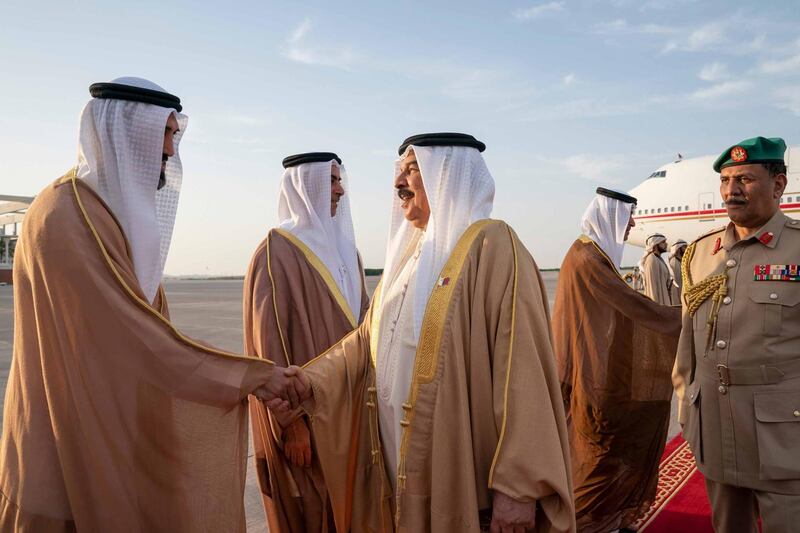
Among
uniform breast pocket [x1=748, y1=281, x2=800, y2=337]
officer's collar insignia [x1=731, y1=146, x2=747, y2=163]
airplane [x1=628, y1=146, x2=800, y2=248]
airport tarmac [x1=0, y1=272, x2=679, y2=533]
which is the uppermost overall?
airplane [x1=628, y1=146, x2=800, y2=248]

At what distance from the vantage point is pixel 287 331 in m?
3.19

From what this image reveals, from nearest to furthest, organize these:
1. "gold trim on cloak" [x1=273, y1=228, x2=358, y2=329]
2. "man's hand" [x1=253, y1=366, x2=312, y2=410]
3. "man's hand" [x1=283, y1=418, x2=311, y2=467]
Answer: "man's hand" [x1=253, y1=366, x2=312, y2=410] → "man's hand" [x1=283, y1=418, x2=311, y2=467] → "gold trim on cloak" [x1=273, y1=228, x2=358, y2=329]

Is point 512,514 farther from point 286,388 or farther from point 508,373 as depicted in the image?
point 286,388

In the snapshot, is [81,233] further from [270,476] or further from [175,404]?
[270,476]

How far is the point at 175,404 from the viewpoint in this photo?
201cm

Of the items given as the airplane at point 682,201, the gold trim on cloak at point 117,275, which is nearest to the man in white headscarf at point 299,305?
the gold trim on cloak at point 117,275

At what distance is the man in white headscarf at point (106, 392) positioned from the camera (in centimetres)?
185

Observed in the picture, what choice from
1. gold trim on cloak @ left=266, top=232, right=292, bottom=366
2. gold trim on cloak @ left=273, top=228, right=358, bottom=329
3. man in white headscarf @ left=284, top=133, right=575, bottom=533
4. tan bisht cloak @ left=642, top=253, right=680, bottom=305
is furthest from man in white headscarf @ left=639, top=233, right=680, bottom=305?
man in white headscarf @ left=284, top=133, right=575, bottom=533

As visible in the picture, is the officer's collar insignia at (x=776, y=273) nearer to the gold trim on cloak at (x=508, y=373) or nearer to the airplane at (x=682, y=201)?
the gold trim on cloak at (x=508, y=373)

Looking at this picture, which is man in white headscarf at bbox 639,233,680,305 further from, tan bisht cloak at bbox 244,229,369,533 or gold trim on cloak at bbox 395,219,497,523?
gold trim on cloak at bbox 395,219,497,523

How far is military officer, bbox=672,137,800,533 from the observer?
8.18 ft

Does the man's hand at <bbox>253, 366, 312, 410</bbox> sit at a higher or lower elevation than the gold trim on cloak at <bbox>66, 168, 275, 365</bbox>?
lower

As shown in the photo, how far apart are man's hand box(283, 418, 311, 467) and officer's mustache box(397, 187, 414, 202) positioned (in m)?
1.17

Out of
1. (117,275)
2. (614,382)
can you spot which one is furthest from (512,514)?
(614,382)
